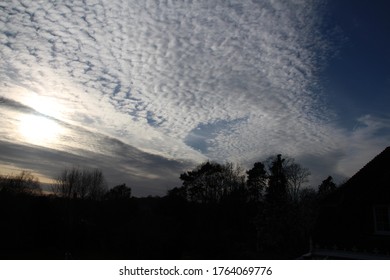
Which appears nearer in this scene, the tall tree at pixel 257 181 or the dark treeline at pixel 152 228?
the dark treeline at pixel 152 228

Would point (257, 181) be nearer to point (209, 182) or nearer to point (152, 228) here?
point (209, 182)

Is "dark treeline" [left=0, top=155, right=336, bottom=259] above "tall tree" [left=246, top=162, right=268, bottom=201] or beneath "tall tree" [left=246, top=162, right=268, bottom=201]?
beneath

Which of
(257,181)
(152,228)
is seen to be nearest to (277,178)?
(257,181)

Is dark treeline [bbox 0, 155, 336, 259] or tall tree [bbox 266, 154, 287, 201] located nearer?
dark treeline [bbox 0, 155, 336, 259]

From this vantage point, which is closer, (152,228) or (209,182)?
(152,228)

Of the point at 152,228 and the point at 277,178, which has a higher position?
the point at 277,178

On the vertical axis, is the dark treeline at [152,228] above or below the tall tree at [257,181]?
below

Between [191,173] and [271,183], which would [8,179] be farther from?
[271,183]

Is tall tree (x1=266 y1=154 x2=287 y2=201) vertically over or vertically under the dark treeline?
over

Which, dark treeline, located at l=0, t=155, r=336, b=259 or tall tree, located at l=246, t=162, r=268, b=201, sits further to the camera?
tall tree, located at l=246, t=162, r=268, b=201

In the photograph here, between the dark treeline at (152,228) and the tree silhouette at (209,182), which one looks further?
the tree silhouette at (209,182)

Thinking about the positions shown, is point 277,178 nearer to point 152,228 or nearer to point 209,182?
point 209,182

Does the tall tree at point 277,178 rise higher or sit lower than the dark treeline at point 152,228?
higher
